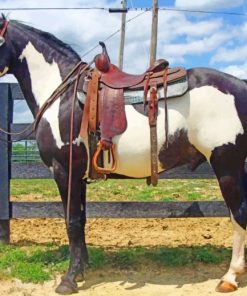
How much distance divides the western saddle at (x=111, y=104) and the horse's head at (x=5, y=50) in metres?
0.86

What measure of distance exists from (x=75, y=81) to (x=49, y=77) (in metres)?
0.33

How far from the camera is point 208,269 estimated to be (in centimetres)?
527

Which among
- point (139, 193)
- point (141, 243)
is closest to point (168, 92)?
point (141, 243)

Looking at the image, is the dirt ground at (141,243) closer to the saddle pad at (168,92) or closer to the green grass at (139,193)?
the saddle pad at (168,92)

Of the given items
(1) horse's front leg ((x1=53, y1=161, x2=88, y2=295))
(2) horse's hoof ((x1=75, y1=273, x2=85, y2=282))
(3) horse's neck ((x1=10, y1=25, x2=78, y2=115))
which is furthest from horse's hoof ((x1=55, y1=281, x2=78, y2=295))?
(3) horse's neck ((x1=10, y1=25, x2=78, y2=115))

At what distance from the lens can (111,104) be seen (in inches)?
184

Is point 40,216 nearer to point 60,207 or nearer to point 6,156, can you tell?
point 60,207

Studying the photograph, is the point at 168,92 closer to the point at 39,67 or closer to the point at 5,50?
the point at 39,67

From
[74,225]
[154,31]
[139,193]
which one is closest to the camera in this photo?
[74,225]

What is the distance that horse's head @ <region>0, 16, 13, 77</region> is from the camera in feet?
16.6

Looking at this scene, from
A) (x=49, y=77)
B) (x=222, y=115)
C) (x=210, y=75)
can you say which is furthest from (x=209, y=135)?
(x=49, y=77)

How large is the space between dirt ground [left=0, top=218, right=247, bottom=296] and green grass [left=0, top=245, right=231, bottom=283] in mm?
108

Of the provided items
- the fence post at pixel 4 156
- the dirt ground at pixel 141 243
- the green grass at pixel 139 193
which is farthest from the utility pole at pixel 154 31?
the fence post at pixel 4 156

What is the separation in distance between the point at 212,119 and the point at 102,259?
78.1 inches
